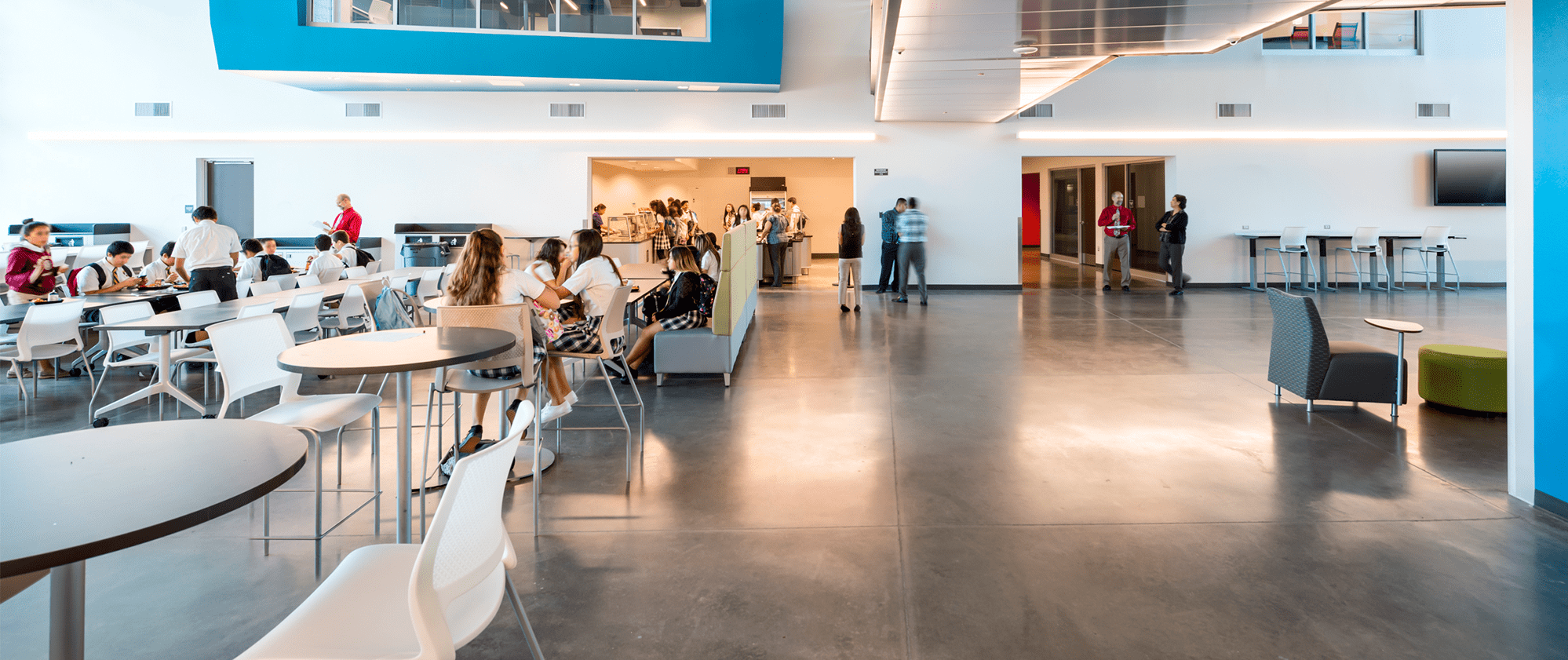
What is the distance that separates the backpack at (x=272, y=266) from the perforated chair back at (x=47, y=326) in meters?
2.65

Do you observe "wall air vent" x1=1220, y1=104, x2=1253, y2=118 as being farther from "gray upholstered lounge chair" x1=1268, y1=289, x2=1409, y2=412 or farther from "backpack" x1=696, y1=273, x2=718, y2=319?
"backpack" x1=696, y1=273, x2=718, y2=319

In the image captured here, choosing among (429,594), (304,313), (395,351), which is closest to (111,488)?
(429,594)

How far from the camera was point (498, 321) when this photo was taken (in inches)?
150

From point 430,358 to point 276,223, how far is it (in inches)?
479

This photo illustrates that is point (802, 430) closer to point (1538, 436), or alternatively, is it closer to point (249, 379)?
point (249, 379)

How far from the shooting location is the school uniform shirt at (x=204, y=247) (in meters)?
7.04

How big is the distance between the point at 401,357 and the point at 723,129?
10468 mm

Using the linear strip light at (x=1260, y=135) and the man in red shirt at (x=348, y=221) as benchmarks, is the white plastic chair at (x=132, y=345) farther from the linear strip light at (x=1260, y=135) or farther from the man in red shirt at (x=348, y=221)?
the linear strip light at (x=1260, y=135)

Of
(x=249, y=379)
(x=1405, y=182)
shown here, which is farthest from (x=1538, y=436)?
(x=1405, y=182)

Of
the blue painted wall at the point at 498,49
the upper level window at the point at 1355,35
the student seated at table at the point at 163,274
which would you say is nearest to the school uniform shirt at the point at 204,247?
the student seated at table at the point at 163,274

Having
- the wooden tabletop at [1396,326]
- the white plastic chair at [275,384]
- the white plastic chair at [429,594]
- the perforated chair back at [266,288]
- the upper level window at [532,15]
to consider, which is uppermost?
the upper level window at [532,15]

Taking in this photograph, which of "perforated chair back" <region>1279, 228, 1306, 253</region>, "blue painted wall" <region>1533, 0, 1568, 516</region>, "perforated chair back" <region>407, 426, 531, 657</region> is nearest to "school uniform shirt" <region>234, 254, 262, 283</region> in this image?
"perforated chair back" <region>407, 426, 531, 657</region>

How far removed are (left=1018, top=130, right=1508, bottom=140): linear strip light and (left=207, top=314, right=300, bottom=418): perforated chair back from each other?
11652 mm

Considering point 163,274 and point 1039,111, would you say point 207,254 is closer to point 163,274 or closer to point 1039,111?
point 163,274
